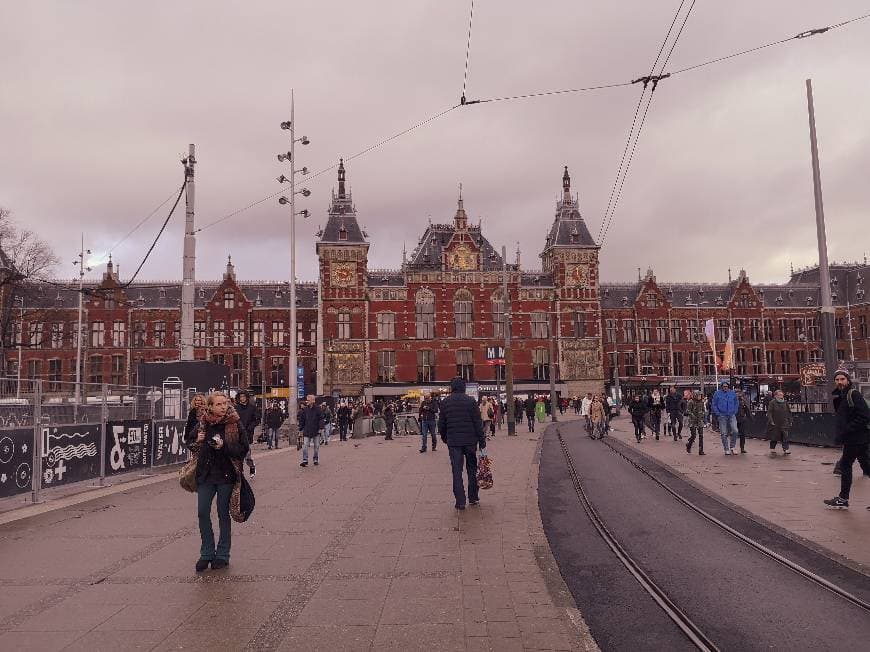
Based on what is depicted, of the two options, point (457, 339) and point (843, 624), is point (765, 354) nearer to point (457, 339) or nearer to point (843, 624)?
point (457, 339)

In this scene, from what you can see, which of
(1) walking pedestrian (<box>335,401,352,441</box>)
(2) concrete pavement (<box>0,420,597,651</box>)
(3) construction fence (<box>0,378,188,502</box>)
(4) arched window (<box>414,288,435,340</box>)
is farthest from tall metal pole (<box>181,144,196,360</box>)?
(4) arched window (<box>414,288,435,340</box>)

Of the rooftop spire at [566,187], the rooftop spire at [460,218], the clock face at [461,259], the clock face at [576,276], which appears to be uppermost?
the rooftop spire at [566,187]

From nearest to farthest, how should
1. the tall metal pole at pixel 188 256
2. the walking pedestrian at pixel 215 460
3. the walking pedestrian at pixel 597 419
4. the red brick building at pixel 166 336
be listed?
the walking pedestrian at pixel 215 460 → the tall metal pole at pixel 188 256 → the walking pedestrian at pixel 597 419 → the red brick building at pixel 166 336

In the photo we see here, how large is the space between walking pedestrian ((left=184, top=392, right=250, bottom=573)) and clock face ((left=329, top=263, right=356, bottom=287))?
183 feet

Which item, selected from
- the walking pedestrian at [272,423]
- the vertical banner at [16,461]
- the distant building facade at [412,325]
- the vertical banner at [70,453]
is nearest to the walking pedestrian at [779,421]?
the vertical banner at [70,453]

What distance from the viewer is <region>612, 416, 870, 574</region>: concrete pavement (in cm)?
780

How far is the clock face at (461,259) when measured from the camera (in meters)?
64.6

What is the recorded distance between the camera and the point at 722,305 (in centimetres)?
7644

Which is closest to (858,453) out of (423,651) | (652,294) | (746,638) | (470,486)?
(470,486)

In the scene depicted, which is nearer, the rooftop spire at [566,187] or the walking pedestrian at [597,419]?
the walking pedestrian at [597,419]

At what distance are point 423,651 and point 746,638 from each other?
6.92ft

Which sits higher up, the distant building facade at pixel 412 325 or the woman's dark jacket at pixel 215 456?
the distant building facade at pixel 412 325

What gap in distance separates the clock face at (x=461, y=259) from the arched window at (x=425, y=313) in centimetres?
342

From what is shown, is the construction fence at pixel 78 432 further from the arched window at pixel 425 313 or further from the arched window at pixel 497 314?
the arched window at pixel 497 314
